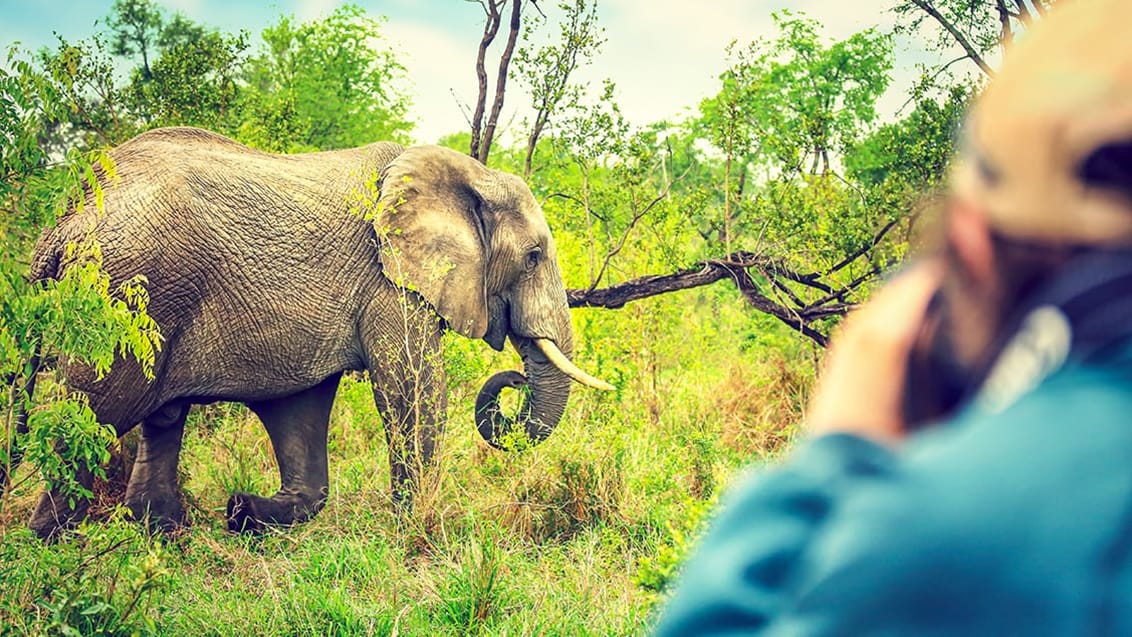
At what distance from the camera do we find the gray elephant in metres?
6.44

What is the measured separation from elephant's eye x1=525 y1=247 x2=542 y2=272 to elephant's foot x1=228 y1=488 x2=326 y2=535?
5.91 ft

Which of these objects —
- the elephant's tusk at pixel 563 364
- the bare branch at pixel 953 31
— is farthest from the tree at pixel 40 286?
the bare branch at pixel 953 31

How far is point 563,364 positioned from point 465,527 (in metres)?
1.69

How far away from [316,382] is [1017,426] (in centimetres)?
685

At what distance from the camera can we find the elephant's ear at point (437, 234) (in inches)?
289

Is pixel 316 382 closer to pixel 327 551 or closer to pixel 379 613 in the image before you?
pixel 327 551

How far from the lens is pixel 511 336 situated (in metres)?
7.91

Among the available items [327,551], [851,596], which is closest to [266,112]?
[327,551]

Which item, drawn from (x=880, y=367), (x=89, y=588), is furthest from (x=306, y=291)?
(x=880, y=367)

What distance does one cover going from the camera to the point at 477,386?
8297 mm

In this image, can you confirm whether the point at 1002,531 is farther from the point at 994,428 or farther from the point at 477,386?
the point at 477,386

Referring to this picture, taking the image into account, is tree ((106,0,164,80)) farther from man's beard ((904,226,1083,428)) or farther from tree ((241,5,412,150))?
man's beard ((904,226,1083,428))

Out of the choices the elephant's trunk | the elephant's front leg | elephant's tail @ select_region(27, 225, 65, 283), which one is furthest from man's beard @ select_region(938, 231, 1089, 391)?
the elephant's trunk

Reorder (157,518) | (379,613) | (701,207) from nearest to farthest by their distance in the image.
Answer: (379,613) → (157,518) → (701,207)
